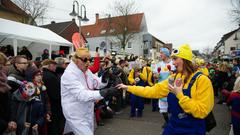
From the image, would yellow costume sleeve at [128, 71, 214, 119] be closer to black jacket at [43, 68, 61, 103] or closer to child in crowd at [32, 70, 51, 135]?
child in crowd at [32, 70, 51, 135]

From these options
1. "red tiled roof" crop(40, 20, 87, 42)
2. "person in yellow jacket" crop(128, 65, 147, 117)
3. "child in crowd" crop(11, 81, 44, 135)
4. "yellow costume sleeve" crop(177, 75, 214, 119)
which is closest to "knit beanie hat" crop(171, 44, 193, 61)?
"yellow costume sleeve" crop(177, 75, 214, 119)

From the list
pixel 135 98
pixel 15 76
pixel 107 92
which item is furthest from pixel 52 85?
pixel 135 98

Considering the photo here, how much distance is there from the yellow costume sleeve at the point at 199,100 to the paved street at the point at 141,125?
387 cm

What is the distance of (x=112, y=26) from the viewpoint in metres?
39.5

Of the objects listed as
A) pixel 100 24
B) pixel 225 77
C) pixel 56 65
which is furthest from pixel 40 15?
pixel 56 65

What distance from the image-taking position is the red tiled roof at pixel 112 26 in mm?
36344

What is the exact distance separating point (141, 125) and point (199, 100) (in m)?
4.63

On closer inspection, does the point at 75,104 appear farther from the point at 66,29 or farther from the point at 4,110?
the point at 66,29

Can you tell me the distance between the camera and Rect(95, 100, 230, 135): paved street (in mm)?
6469

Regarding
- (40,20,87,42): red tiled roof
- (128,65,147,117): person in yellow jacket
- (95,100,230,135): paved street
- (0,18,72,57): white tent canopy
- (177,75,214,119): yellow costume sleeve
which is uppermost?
(40,20,87,42): red tiled roof

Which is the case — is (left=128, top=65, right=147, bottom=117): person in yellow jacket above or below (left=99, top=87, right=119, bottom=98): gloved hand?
below

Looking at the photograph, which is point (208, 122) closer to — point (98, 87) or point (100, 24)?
point (98, 87)

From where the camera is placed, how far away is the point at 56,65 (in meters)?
5.22

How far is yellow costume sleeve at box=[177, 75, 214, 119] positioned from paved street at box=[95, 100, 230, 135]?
3.87 meters
